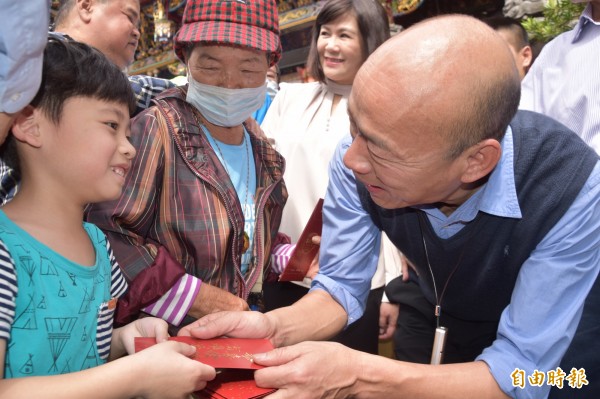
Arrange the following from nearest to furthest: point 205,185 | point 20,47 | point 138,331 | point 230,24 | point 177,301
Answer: point 20,47
point 138,331
point 177,301
point 205,185
point 230,24

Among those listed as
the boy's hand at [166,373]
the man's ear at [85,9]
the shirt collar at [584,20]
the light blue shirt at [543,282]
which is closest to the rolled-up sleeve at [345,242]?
the light blue shirt at [543,282]

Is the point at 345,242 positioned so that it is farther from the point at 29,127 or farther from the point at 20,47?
the point at 20,47

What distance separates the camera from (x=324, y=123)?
96.5 inches

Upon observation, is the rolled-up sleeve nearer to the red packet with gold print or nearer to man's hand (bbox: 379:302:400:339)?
the red packet with gold print

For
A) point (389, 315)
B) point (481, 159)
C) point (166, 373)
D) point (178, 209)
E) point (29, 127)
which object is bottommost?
point (389, 315)

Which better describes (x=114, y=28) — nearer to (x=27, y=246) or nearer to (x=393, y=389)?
(x=27, y=246)

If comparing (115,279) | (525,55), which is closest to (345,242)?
(115,279)

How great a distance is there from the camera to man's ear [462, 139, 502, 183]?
1268mm

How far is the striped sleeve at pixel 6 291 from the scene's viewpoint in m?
1.02

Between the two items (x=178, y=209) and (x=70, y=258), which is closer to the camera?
(x=70, y=258)

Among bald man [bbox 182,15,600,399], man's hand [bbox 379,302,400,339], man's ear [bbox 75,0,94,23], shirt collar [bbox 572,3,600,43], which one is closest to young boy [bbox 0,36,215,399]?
bald man [bbox 182,15,600,399]

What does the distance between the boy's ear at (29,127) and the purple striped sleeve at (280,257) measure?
3.00 feet

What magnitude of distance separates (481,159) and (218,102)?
901 millimetres

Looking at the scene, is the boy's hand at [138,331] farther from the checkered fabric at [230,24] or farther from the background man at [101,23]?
the background man at [101,23]
